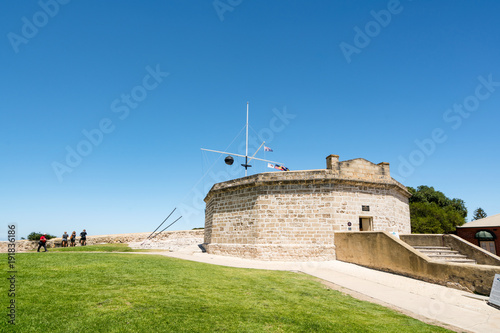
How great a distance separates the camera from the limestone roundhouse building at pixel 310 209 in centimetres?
1480

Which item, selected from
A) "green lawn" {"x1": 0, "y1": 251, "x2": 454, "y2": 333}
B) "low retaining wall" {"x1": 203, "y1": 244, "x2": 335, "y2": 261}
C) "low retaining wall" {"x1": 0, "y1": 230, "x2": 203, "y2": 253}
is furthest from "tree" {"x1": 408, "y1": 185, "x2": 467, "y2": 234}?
"green lawn" {"x1": 0, "y1": 251, "x2": 454, "y2": 333}

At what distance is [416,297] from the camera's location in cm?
835

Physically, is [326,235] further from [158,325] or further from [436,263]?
[158,325]

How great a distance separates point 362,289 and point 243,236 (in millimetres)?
7859

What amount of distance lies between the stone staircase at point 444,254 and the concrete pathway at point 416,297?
2700mm

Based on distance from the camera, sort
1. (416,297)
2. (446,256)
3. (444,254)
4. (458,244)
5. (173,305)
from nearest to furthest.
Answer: (173,305) < (416,297) < (446,256) < (444,254) < (458,244)

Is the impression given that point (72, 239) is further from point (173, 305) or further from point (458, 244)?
point (458, 244)

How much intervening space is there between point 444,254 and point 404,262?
3.06 metres

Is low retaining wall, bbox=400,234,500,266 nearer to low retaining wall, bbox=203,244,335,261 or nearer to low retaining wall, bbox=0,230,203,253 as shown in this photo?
low retaining wall, bbox=203,244,335,261

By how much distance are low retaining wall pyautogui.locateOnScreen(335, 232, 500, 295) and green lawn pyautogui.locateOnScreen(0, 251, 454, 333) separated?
404 centimetres

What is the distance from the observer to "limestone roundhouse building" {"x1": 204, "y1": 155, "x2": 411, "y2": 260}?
1480 centimetres

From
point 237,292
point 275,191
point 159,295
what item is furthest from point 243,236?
point 159,295

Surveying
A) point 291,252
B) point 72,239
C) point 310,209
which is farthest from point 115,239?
point 310,209

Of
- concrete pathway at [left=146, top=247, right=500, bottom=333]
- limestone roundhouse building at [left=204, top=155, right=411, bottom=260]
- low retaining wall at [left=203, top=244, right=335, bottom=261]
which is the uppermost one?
limestone roundhouse building at [left=204, top=155, right=411, bottom=260]
